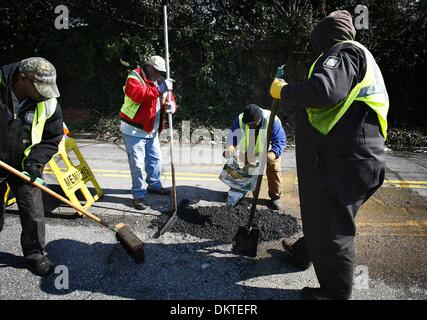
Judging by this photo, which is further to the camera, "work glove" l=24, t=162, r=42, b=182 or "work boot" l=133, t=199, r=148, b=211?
"work boot" l=133, t=199, r=148, b=211

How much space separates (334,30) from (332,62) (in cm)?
39

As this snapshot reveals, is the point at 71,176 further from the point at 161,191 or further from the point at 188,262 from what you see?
the point at 188,262

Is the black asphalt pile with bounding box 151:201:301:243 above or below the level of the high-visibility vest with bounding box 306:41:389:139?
below

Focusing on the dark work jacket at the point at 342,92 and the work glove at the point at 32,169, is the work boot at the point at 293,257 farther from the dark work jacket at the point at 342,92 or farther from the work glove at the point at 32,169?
the work glove at the point at 32,169

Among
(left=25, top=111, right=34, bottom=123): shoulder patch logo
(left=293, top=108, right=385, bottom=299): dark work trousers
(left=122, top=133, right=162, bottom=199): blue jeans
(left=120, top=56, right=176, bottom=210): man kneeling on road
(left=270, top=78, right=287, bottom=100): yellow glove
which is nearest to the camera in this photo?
(left=293, top=108, right=385, bottom=299): dark work trousers

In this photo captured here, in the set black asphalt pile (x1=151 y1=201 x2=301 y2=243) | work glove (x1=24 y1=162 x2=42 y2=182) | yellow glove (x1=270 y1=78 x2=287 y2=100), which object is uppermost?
yellow glove (x1=270 y1=78 x2=287 y2=100)

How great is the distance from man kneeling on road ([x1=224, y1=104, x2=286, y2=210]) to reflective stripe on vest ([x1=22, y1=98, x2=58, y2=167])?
2.26 meters

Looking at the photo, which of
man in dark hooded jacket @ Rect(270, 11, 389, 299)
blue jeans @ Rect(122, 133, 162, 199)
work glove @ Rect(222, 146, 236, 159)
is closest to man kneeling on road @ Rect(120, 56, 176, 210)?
blue jeans @ Rect(122, 133, 162, 199)

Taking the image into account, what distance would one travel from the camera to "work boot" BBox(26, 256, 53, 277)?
287 centimetres

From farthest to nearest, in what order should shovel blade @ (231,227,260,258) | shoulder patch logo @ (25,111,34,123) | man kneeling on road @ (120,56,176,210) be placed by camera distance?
man kneeling on road @ (120,56,176,210) < shovel blade @ (231,227,260,258) < shoulder patch logo @ (25,111,34,123)

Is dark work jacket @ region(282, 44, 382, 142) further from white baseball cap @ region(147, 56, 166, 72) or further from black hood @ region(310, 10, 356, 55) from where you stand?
white baseball cap @ region(147, 56, 166, 72)

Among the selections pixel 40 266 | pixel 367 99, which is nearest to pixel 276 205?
pixel 367 99

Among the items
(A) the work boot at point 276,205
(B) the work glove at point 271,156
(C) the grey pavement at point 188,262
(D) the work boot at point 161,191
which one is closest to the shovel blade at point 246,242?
(C) the grey pavement at point 188,262
